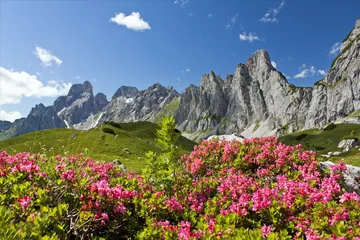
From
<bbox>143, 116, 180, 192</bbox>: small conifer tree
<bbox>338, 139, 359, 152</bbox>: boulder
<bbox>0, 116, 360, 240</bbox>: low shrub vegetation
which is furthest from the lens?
<bbox>338, 139, 359, 152</bbox>: boulder

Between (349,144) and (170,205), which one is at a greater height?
(349,144)

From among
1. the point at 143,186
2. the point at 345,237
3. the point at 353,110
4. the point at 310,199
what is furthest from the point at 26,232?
the point at 353,110

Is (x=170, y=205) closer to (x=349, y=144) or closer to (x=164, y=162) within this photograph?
(x=164, y=162)

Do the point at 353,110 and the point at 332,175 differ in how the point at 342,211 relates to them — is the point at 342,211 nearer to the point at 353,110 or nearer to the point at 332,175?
the point at 332,175

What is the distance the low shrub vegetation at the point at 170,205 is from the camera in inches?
194

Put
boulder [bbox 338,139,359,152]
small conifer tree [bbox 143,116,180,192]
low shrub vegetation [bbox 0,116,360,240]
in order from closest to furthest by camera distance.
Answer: low shrub vegetation [bbox 0,116,360,240], small conifer tree [bbox 143,116,180,192], boulder [bbox 338,139,359,152]

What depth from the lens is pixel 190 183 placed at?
9570 millimetres

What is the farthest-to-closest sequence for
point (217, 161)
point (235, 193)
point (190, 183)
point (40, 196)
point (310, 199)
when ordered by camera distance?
1. point (217, 161)
2. point (190, 183)
3. point (235, 193)
4. point (310, 199)
5. point (40, 196)

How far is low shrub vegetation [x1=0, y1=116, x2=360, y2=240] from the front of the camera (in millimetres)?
4922

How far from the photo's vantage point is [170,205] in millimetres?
7145

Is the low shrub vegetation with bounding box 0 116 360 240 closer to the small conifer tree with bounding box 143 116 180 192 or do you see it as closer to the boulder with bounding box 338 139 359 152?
the small conifer tree with bounding box 143 116 180 192

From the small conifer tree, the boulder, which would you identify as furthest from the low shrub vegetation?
the boulder

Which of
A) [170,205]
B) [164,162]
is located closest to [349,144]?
[164,162]

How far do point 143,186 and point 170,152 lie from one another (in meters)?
1.96
